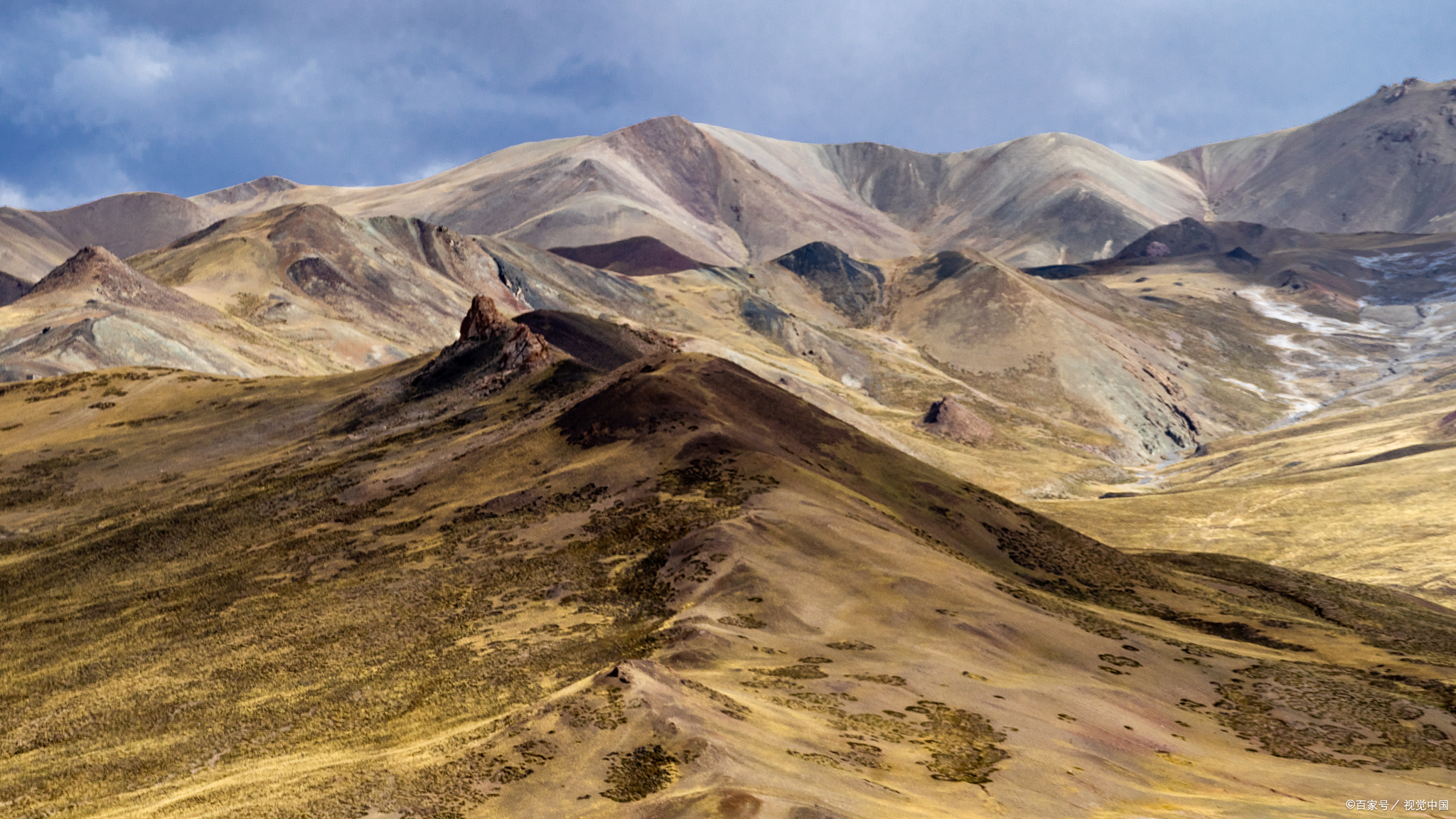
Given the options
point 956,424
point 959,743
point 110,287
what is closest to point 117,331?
point 110,287

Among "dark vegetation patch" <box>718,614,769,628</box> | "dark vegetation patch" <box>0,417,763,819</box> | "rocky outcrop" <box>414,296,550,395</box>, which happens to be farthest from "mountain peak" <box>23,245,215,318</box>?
"dark vegetation patch" <box>718,614,769,628</box>

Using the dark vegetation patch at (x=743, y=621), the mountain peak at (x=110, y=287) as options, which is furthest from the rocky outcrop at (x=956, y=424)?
the dark vegetation patch at (x=743, y=621)

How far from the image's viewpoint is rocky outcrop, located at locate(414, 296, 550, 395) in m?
106

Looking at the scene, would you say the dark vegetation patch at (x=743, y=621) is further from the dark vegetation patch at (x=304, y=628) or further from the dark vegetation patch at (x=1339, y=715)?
the dark vegetation patch at (x=1339, y=715)

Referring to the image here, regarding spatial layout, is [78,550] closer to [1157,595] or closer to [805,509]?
[805,509]

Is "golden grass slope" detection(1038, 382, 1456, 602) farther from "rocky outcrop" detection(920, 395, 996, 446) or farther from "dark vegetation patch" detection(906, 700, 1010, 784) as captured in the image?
"dark vegetation patch" detection(906, 700, 1010, 784)

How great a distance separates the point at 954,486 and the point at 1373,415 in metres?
153

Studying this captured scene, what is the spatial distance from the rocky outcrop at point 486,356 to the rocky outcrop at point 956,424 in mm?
98635

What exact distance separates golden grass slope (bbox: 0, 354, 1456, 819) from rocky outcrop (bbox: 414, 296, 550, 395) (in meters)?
6.43

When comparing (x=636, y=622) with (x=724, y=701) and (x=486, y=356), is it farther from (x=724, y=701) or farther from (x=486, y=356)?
(x=486, y=356)

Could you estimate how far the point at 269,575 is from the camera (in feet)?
222

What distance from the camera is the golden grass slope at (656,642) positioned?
3278 cm

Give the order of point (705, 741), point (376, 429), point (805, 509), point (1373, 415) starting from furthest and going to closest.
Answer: point (1373, 415)
point (376, 429)
point (805, 509)
point (705, 741)

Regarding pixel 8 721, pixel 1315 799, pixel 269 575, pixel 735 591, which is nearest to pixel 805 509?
pixel 735 591
